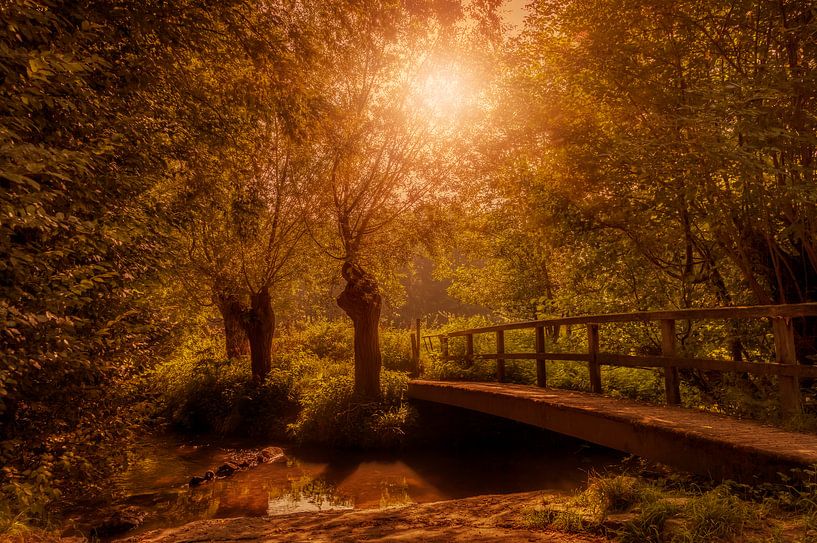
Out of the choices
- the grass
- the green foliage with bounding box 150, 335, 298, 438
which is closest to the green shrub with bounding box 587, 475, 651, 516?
the grass

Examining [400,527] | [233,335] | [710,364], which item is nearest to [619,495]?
[400,527]

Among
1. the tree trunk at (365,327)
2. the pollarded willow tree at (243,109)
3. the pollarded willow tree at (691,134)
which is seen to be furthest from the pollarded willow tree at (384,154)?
the pollarded willow tree at (691,134)

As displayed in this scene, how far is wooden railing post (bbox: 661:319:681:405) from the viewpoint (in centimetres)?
764

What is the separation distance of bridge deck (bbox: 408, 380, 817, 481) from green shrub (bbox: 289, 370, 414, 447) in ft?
17.0

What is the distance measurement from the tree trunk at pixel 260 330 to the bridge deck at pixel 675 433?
440 inches

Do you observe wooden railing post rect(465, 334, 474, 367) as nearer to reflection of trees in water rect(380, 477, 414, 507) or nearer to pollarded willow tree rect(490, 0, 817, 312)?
reflection of trees in water rect(380, 477, 414, 507)

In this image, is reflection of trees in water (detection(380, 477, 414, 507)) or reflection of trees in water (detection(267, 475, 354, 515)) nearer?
reflection of trees in water (detection(267, 475, 354, 515))

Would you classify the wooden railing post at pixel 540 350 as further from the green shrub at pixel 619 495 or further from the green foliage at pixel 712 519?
the green foliage at pixel 712 519

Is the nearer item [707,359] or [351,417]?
[707,359]

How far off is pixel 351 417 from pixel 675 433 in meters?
10.5

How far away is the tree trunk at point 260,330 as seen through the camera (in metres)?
19.2

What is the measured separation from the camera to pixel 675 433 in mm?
5824

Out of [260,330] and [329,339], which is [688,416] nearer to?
[260,330]

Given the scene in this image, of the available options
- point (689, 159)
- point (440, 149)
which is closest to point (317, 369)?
point (440, 149)
